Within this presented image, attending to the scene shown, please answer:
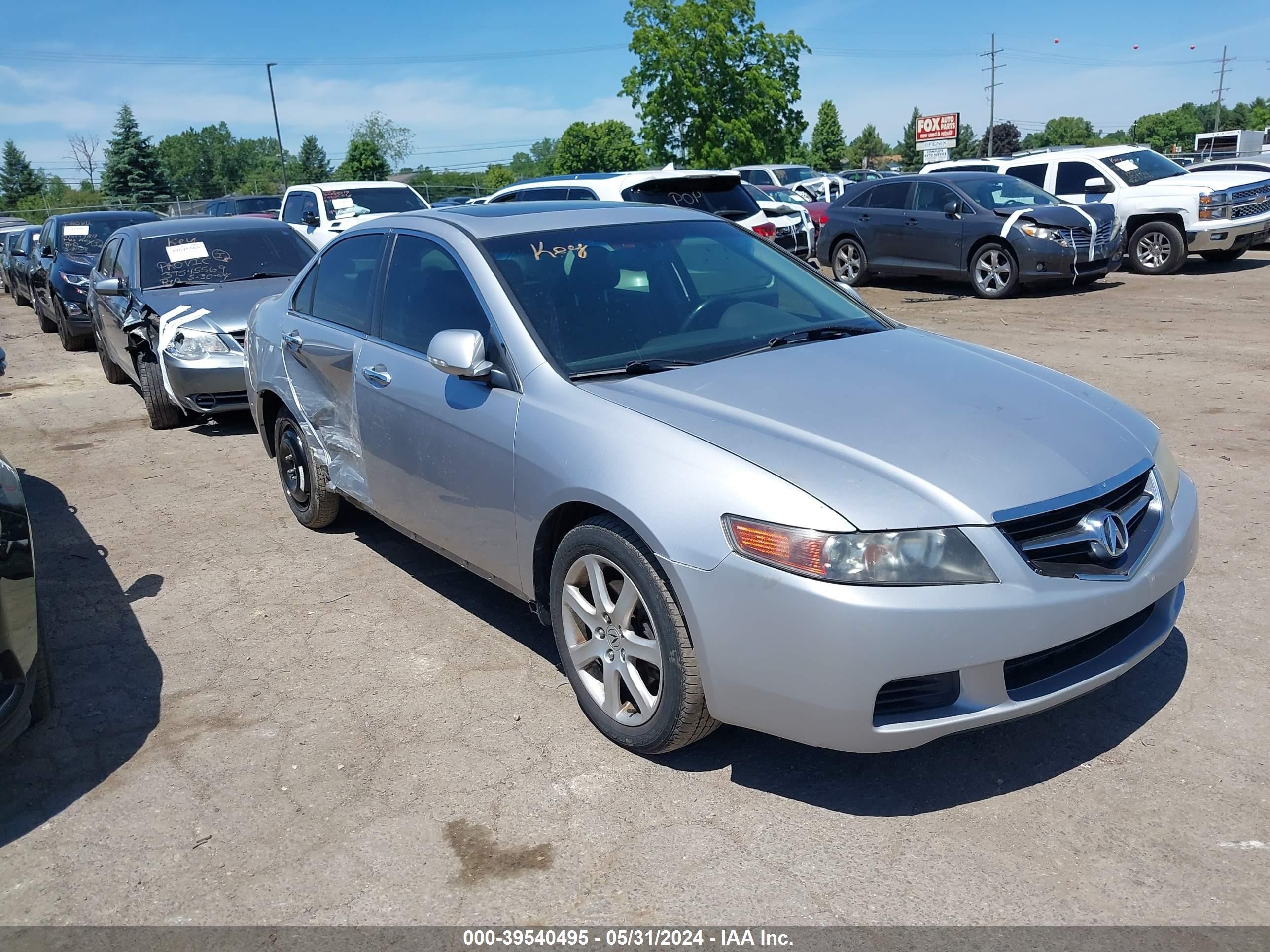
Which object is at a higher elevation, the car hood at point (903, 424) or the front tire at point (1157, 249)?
the car hood at point (903, 424)

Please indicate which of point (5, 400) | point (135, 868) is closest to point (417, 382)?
point (135, 868)

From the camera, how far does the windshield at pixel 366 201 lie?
15.0m

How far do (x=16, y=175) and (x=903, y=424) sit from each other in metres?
102

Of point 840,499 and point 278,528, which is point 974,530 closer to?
point 840,499

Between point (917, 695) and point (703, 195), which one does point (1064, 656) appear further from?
point (703, 195)

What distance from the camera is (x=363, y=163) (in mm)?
64812

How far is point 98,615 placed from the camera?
4789 mm

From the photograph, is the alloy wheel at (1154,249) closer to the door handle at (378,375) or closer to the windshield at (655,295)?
the windshield at (655,295)

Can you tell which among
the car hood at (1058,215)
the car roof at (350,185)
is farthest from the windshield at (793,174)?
the car roof at (350,185)

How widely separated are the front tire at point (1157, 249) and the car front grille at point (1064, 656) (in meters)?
13.9

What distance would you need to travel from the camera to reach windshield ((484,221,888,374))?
3.80 meters

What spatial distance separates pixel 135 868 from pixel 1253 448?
620 centimetres

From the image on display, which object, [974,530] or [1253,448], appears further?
[1253,448]

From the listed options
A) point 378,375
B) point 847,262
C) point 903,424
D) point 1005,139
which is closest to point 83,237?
point 847,262
